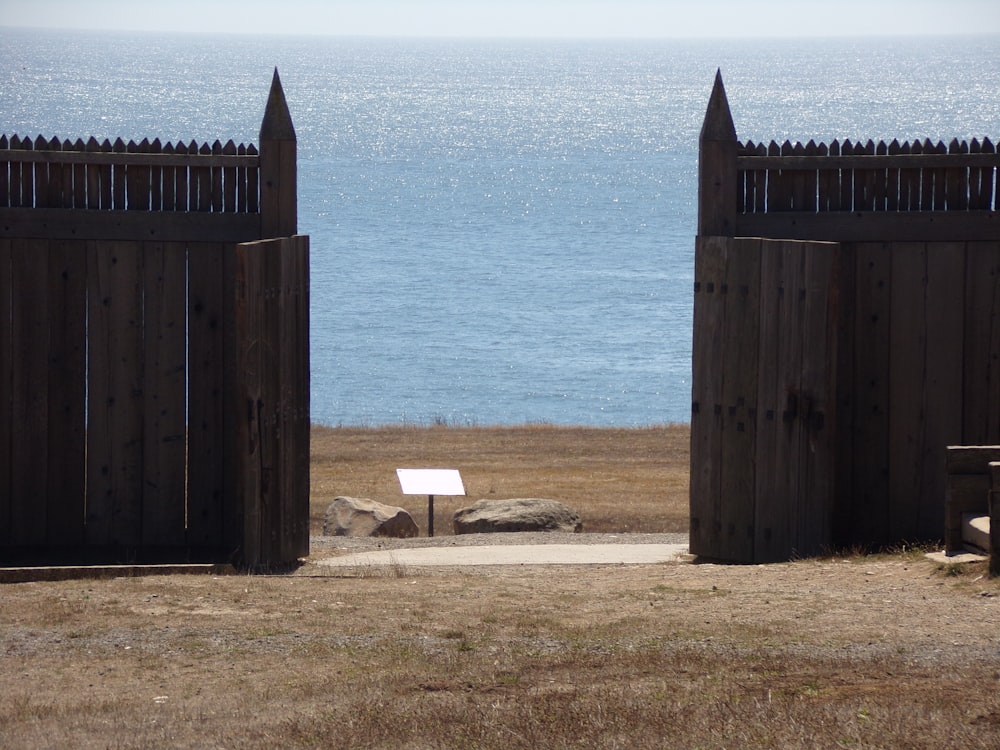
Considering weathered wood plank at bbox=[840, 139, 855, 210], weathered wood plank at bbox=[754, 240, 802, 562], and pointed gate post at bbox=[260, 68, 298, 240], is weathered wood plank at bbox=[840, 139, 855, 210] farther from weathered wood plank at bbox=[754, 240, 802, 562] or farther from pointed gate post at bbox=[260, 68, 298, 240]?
pointed gate post at bbox=[260, 68, 298, 240]

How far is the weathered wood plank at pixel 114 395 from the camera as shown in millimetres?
10234

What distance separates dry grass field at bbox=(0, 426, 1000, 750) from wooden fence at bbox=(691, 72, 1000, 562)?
0.72 metres

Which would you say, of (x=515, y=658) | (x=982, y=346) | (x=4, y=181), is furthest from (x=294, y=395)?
(x=982, y=346)

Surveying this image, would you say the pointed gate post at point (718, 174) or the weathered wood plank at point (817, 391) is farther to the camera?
the pointed gate post at point (718, 174)

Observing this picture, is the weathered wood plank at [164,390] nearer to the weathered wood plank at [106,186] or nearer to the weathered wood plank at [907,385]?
the weathered wood plank at [106,186]

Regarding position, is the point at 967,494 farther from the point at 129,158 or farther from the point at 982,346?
the point at 129,158

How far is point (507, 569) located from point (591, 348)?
4733 centimetres

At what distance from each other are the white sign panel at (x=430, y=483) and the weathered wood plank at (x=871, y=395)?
220 inches

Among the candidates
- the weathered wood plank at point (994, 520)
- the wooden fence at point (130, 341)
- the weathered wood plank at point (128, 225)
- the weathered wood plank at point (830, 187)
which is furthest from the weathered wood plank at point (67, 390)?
the weathered wood plank at point (994, 520)

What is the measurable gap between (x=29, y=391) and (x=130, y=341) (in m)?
0.81

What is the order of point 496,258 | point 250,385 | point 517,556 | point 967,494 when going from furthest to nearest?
1. point 496,258
2. point 517,556
3. point 250,385
4. point 967,494

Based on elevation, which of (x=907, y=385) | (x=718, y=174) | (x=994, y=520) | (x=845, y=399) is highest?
(x=718, y=174)

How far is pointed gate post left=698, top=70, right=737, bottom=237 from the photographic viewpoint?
10.2 meters

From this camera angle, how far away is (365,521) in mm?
14117
